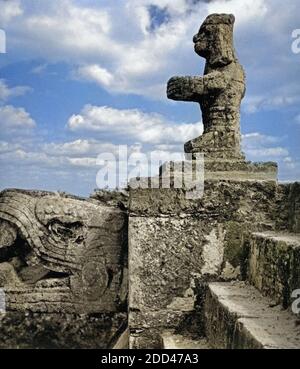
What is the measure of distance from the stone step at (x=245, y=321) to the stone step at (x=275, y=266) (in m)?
0.06

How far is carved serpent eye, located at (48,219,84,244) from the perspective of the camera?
13.6 feet

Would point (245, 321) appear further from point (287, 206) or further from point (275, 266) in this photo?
point (287, 206)

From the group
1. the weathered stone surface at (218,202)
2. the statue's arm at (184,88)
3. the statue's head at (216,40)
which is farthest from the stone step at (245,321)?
the statue's head at (216,40)

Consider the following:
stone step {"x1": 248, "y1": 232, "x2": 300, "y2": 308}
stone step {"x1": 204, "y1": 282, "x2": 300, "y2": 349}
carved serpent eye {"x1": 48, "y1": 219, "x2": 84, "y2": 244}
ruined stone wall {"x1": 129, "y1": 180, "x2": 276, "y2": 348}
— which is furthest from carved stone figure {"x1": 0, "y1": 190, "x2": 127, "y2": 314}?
stone step {"x1": 248, "y1": 232, "x2": 300, "y2": 308}

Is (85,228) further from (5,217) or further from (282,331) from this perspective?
(282,331)

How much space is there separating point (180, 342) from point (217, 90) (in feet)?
7.92

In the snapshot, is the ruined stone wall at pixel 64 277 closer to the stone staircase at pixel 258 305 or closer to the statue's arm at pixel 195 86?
the stone staircase at pixel 258 305

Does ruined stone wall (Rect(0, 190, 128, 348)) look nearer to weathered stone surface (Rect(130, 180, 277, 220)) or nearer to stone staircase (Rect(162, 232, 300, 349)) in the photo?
weathered stone surface (Rect(130, 180, 277, 220))

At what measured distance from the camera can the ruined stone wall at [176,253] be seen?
3664 mm

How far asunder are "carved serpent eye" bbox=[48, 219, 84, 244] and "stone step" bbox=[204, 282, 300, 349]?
1.17 meters

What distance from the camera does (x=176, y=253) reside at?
146 inches

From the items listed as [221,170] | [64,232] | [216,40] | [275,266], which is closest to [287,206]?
[221,170]

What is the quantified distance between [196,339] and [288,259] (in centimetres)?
118
